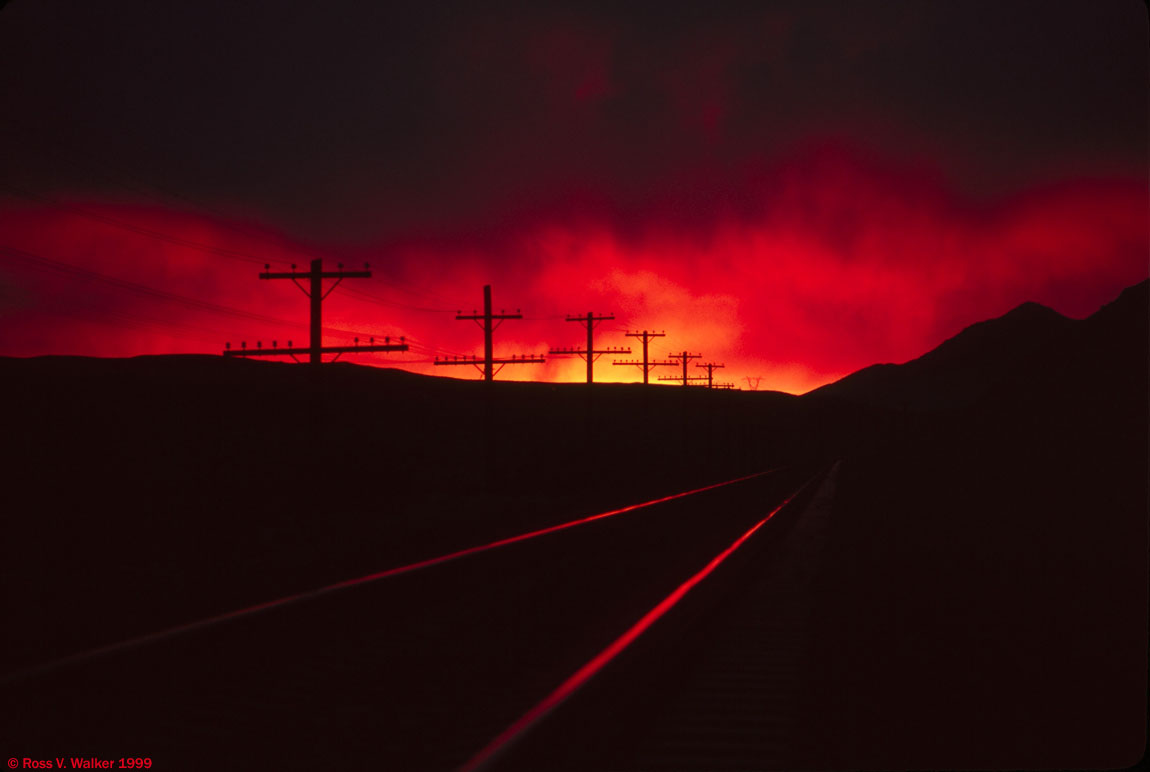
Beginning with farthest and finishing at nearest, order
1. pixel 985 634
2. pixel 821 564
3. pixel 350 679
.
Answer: pixel 821 564 → pixel 985 634 → pixel 350 679

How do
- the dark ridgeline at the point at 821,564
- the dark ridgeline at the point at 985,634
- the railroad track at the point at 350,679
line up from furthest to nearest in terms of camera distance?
the dark ridgeline at the point at 821,564 < the dark ridgeline at the point at 985,634 < the railroad track at the point at 350,679

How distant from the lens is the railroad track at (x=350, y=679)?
277 inches

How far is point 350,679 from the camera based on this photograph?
30.7 feet

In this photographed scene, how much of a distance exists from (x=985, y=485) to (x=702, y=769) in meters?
45.9

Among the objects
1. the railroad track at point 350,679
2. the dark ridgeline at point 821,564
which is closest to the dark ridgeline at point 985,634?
the dark ridgeline at point 821,564

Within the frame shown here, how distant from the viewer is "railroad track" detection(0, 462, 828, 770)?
23.1 ft

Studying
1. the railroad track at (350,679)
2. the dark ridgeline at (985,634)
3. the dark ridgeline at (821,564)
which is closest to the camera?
the railroad track at (350,679)

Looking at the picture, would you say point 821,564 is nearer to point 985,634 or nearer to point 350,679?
point 985,634

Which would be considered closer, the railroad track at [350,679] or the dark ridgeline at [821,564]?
the railroad track at [350,679]

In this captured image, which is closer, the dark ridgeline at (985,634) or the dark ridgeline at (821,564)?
the dark ridgeline at (985,634)

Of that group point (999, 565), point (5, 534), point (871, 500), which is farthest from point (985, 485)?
point (5, 534)

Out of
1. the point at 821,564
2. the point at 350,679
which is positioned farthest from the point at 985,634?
the point at 821,564

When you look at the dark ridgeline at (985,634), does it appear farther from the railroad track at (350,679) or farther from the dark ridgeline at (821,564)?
the railroad track at (350,679)

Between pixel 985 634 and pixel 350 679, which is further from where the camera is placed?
pixel 985 634
